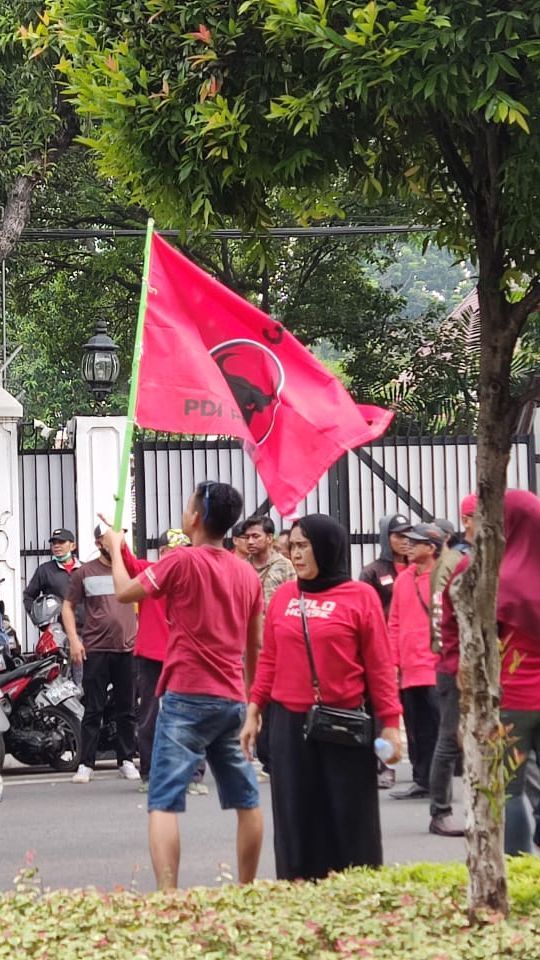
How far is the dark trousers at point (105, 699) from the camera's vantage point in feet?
38.0

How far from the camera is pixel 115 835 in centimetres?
927

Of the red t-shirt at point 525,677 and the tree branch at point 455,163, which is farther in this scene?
the red t-shirt at point 525,677

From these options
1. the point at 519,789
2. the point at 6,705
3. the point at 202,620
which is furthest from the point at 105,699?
the point at 519,789

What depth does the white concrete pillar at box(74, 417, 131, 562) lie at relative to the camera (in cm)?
1609

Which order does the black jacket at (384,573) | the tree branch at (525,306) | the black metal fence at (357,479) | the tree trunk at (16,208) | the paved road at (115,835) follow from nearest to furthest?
1. the tree branch at (525,306)
2. the paved road at (115,835)
3. the black jacket at (384,573)
4. the tree trunk at (16,208)
5. the black metal fence at (357,479)

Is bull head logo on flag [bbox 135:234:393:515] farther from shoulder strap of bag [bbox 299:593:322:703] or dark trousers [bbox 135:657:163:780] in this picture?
dark trousers [bbox 135:657:163:780]

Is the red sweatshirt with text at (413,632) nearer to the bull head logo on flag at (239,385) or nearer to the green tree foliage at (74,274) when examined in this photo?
the bull head logo on flag at (239,385)

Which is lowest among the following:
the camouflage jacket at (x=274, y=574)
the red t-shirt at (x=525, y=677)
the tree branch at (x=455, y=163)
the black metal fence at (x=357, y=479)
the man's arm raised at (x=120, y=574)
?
the red t-shirt at (x=525, y=677)

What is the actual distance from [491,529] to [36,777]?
7.42 meters

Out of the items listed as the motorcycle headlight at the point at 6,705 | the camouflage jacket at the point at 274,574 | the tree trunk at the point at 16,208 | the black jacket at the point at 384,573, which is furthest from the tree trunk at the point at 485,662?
the tree trunk at the point at 16,208

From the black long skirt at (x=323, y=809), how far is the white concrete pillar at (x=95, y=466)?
9715 millimetres

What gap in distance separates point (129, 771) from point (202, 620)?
201 inches

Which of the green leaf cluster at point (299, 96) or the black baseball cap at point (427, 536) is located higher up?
the green leaf cluster at point (299, 96)

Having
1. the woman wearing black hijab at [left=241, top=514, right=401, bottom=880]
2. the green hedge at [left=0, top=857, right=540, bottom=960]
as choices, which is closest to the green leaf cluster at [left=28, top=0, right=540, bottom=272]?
the woman wearing black hijab at [left=241, top=514, right=401, bottom=880]
